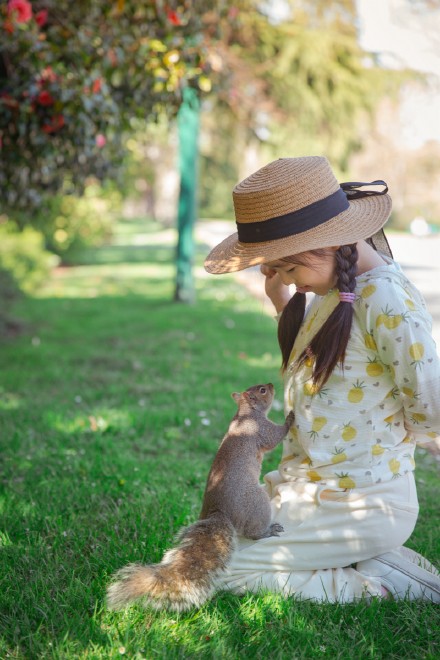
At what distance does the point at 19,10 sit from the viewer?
4.65 metres

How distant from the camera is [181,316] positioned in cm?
1045

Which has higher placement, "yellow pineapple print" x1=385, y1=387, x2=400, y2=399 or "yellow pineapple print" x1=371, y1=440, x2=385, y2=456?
"yellow pineapple print" x1=385, y1=387, x2=400, y2=399

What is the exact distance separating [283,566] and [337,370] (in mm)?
758

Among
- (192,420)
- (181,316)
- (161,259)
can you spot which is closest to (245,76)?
(181,316)

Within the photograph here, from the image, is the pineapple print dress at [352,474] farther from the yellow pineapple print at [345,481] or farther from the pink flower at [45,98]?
the pink flower at [45,98]

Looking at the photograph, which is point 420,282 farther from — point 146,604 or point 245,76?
point 146,604

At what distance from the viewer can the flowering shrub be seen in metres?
4.79

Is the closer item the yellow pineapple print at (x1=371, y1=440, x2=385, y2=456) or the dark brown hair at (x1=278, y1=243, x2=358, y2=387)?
the dark brown hair at (x1=278, y1=243, x2=358, y2=387)

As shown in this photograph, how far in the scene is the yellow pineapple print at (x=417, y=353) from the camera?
8.08ft

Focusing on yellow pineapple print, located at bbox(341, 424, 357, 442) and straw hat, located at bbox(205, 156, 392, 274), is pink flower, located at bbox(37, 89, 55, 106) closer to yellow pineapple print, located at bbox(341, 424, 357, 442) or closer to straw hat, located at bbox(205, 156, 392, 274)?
straw hat, located at bbox(205, 156, 392, 274)

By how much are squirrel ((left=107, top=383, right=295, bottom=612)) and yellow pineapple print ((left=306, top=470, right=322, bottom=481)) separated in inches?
6.9

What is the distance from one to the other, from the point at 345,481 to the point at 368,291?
71 centimetres

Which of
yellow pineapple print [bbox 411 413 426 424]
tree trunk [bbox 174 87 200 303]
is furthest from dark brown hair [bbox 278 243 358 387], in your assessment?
tree trunk [bbox 174 87 200 303]

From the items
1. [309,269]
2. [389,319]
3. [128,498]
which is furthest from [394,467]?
[128,498]
